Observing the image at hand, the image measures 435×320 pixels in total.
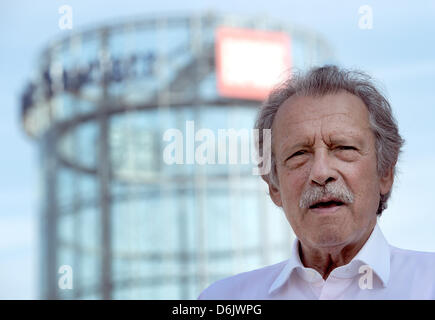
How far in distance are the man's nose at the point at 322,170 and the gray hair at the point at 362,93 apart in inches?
6.4

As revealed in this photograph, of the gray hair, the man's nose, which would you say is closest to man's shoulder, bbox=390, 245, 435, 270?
the gray hair

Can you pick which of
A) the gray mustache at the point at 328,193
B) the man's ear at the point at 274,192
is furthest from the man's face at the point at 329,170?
the man's ear at the point at 274,192

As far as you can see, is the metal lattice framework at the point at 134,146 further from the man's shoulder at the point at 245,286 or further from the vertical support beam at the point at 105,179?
the man's shoulder at the point at 245,286

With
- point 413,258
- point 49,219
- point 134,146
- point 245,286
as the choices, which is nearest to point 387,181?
point 413,258

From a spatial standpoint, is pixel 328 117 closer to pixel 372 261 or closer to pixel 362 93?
pixel 362 93

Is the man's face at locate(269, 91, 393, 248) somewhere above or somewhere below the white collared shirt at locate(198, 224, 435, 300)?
above

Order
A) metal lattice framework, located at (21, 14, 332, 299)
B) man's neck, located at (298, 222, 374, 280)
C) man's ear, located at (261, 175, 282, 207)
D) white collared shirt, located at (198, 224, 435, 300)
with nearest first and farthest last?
white collared shirt, located at (198, 224, 435, 300)
man's neck, located at (298, 222, 374, 280)
man's ear, located at (261, 175, 282, 207)
metal lattice framework, located at (21, 14, 332, 299)

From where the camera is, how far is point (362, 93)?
74.0 inches

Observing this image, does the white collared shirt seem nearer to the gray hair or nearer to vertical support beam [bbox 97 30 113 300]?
the gray hair

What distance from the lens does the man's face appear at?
1782 millimetres

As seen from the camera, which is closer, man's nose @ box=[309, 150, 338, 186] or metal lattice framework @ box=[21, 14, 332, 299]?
man's nose @ box=[309, 150, 338, 186]

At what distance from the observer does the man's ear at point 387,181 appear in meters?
1.93
